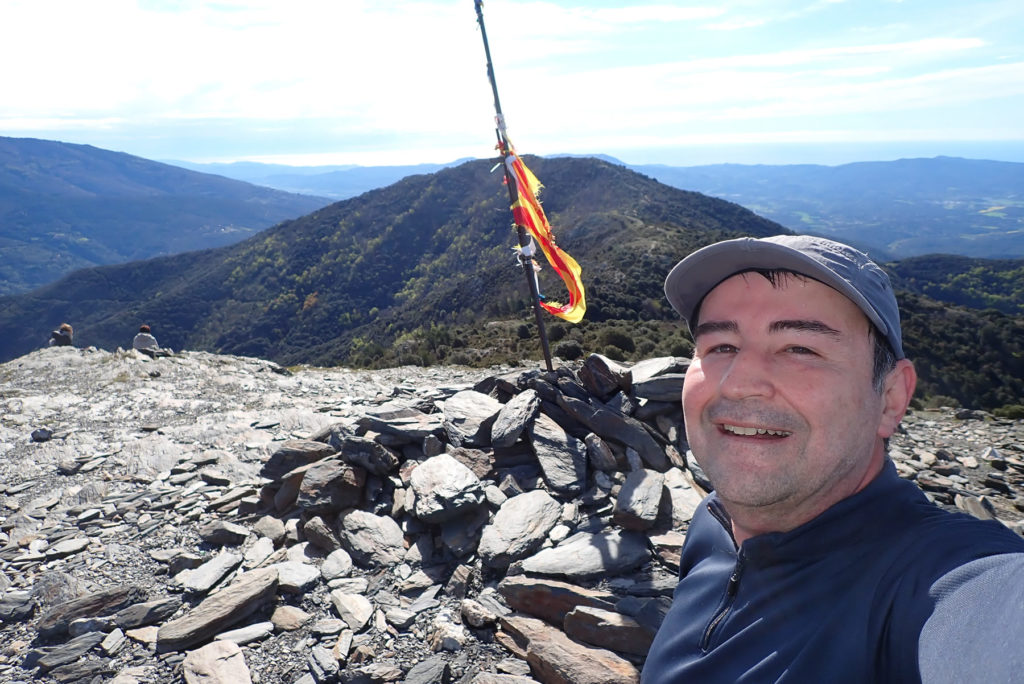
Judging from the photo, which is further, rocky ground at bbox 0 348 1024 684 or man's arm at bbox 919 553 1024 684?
rocky ground at bbox 0 348 1024 684

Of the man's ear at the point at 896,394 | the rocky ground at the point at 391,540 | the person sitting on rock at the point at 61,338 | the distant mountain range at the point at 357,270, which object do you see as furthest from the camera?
the distant mountain range at the point at 357,270

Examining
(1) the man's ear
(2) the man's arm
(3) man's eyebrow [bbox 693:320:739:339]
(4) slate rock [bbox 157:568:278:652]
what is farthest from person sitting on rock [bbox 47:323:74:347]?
(2) the man's arm

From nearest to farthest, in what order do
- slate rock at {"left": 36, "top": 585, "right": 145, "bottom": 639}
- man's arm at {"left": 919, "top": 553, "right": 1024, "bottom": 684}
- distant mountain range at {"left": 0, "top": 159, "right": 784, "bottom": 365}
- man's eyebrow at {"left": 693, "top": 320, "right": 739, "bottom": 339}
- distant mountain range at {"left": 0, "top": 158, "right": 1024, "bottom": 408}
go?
man's arm at {"left": 919, "top": 553, "right": 1024, "bottom": 684}, man's eyebrow at {"left": 693, "top": 320, "right": 739, "bottom": 339}, slate rock at {"left": 36, "top": 585, "right": 145, "bottom": 639}, distant mountain range at {"left": 0, "top": 158, "right": 1024, "bottom": 408}, distant mountain range at {"left": 0, "top": 159, "right": 784, "bottom": 365}

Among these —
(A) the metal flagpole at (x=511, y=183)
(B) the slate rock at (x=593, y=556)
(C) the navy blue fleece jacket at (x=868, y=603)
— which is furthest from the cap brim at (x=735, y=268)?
(A) the metal flagpole at (x=511, y=183)

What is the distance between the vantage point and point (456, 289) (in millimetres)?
67250

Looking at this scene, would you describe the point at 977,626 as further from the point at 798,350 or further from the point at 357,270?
the point at 357,270

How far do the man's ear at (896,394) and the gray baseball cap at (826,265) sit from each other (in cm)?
6

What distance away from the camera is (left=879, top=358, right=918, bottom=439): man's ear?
1835mm

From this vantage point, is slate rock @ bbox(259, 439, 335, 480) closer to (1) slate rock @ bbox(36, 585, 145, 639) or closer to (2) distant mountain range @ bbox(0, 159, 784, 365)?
(1) slate rock @ bbox(36, 585, 145, 639)

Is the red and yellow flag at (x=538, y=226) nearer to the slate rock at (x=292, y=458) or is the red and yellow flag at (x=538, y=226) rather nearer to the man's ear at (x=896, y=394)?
the slate rock at (x=292, y=458)

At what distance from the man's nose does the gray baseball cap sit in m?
0.31

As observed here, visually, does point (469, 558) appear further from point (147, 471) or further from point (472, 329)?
point (472, 329)

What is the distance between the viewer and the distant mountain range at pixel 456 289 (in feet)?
93.7

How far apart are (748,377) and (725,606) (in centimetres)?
82
